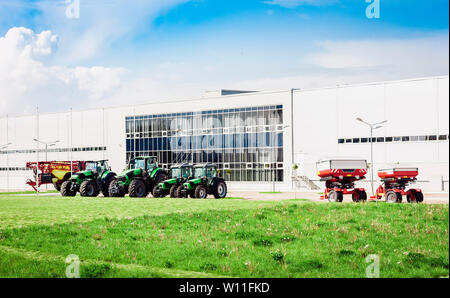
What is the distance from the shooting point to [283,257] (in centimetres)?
1021

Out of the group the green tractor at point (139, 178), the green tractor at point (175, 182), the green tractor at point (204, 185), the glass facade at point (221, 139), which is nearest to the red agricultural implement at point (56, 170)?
the green tractor at point (139, 178)

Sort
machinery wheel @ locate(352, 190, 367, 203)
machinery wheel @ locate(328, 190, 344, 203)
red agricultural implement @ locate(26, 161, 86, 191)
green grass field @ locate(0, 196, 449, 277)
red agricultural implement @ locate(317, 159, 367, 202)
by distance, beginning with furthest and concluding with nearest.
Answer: red agricultural implement @ locate(26, 161, 86, 191)
red agricultural implement @ locate(317, 159, 367, 202)
machinery wheel @ locate(352, 190, 367, 203)
machinery wheel @ locate(328, 190, 344, 203)
green grass field @ locate(0, 196, 449, 277)

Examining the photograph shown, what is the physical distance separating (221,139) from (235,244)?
209ft

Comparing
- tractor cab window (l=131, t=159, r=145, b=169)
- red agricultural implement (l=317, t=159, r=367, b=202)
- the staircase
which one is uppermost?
tractor cab window (l=131, t=159, r=145, b=169)

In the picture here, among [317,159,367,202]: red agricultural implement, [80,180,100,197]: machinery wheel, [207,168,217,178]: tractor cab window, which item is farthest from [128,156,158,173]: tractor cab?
[317,159,367,202]: red agricultural implement

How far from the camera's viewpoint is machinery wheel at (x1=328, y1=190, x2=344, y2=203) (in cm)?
2867

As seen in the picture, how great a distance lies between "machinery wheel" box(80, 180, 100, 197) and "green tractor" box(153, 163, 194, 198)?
16.4ft

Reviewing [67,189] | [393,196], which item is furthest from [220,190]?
[393,196]

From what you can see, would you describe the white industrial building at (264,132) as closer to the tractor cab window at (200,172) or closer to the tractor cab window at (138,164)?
the tractor cab window at (200,172)

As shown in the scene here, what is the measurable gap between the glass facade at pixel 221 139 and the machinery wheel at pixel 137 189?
35.4 m

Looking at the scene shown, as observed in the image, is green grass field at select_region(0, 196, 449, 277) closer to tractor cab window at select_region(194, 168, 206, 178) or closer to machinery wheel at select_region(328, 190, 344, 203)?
machinery wheel at select_region(328, 190, 344, 203)

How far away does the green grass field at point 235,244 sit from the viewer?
31.2ft

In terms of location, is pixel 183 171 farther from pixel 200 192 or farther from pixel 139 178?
pixel 139 178
